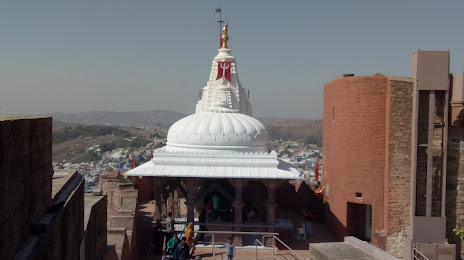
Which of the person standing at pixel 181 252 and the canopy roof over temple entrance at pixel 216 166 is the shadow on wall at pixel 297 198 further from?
the person standing at pixel 181 252

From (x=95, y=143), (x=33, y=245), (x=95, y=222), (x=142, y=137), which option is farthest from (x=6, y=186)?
(x=142, y=137)

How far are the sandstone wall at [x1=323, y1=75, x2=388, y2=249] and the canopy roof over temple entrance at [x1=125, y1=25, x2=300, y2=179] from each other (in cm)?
201

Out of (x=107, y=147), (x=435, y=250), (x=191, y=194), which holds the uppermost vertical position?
(x=191, y=194)

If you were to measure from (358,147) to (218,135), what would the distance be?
4608 mm

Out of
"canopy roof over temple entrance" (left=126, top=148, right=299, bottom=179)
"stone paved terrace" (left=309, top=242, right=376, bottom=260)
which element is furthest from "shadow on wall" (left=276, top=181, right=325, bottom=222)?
"stone paved terrace" (left=309, top=242, right=376, bottom=260)

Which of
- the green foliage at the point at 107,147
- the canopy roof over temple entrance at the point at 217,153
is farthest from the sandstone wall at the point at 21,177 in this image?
the green foliage at the point at 107,147

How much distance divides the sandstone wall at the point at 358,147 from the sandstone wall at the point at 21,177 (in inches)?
414

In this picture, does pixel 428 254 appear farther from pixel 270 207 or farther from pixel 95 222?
pixel 95 222

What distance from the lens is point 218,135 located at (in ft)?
43.8

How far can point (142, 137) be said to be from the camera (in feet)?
455

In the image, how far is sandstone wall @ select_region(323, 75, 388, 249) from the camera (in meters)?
13.2

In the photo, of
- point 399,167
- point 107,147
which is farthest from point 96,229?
point 107,147

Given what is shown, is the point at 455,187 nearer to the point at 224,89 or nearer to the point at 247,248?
the point at 247,248

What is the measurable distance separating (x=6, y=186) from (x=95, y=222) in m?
4.64
